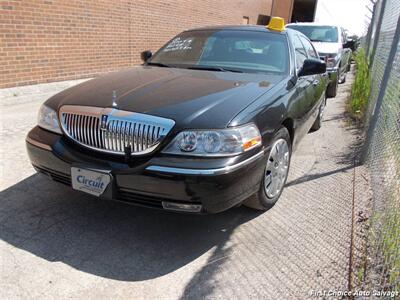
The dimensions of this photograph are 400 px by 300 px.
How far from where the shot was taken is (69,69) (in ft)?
23.8

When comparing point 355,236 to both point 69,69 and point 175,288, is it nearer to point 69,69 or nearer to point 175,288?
point 175,288

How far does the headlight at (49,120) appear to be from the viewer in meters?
2.83

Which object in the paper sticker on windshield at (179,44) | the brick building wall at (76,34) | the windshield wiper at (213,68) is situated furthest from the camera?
the brick building wall at (76,34)

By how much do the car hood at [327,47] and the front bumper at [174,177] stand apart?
702cm

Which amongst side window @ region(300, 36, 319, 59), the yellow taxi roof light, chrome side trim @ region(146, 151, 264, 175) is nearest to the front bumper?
chrome side trim @ region(146, 151, 264, 175)

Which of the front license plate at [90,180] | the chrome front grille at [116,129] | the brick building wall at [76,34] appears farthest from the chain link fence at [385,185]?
the brick building wall at [76,34]

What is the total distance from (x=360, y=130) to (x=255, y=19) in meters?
14.1

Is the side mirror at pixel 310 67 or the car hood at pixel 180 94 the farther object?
the side mirror at pixel 310 67

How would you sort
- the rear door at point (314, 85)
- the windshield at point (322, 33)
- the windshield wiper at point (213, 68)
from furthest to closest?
the windshield at point (322, 33), the rear door at point (314, 85), the windshield wiper at point (213, 68)

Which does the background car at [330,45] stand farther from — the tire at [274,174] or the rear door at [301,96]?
the tire at [274,174]

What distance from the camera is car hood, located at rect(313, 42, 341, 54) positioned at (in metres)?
8.69

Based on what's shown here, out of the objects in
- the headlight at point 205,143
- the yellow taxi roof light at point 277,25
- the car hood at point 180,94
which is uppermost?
the yellow taxi roof light at point 277,25

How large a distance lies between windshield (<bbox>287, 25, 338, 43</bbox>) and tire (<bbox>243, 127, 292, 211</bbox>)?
24.2 feet

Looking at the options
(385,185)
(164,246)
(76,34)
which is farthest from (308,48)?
(76,34)
